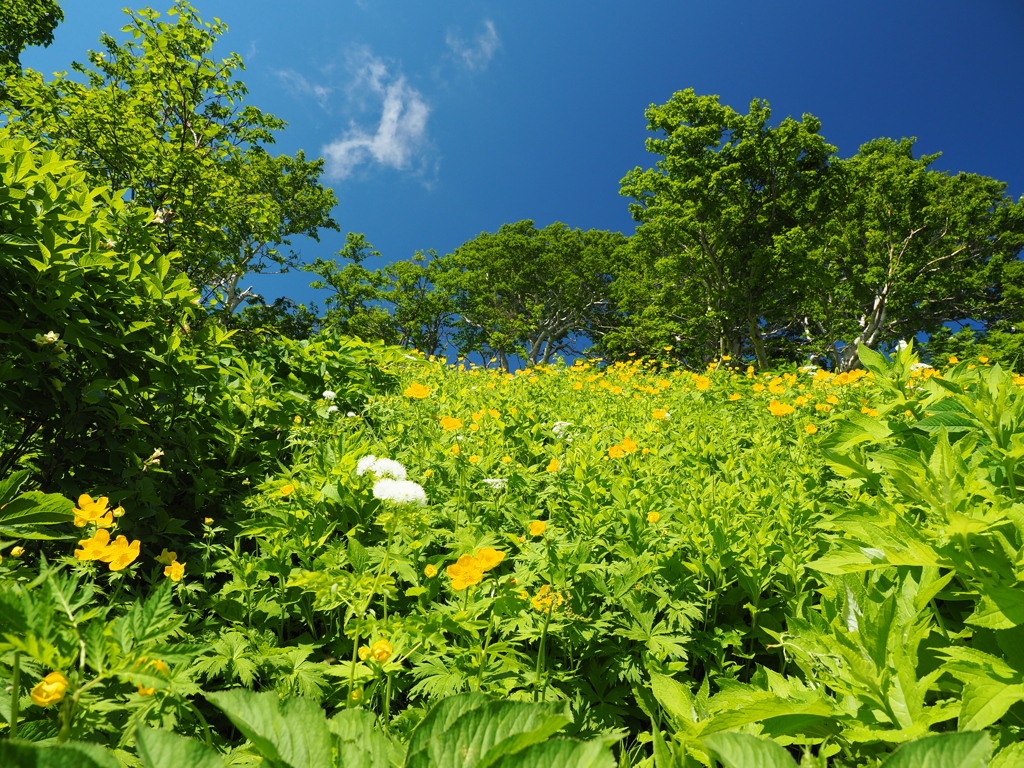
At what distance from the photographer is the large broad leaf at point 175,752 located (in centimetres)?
42

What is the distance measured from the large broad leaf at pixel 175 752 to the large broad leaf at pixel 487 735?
19cm

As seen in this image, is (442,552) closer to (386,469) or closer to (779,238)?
(386,469)

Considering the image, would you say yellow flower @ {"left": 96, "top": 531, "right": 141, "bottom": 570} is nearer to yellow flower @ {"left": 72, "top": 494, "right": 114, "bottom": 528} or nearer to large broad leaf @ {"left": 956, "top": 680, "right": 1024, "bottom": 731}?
yellow flower @ {"left": 72, "top": 494, "right": 114, "bottom": 528}

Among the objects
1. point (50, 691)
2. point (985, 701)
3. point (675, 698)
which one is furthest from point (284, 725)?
point (985, 701)

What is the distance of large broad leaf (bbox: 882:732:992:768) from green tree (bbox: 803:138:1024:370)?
20.5m

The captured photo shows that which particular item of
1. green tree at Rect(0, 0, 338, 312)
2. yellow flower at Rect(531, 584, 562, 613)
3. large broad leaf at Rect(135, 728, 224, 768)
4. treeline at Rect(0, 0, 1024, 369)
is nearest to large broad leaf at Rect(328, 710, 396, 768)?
large broad leaf at Rect(135, 728, 224, 768)

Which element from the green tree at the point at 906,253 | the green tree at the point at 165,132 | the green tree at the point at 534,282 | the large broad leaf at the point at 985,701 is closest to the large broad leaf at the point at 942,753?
the large broad leaf at the point at 985,701

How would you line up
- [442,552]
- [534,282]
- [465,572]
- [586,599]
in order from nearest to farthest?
[465,572] → [586,599] → [442,552] → [534,282]

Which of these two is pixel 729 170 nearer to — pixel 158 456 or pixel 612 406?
pixel 612 406

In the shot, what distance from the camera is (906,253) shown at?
63.0 ft

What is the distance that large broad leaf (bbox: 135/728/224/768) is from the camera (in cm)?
42

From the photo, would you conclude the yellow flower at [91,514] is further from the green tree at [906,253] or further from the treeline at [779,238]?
the green tree at [906,253]

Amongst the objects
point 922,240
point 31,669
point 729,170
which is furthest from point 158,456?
point 922,240

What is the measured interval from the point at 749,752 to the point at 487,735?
0.32 metres
